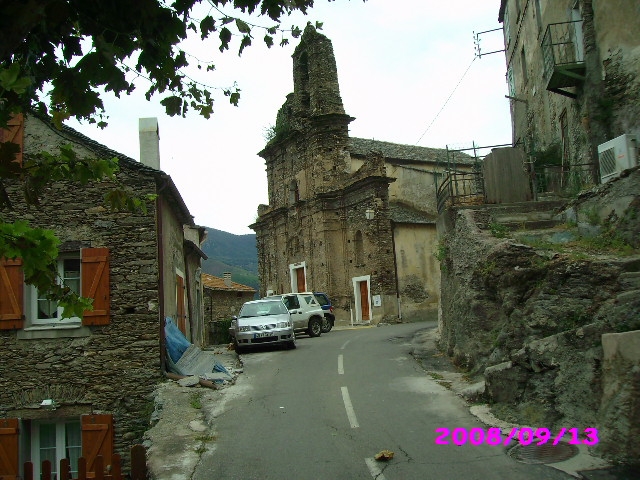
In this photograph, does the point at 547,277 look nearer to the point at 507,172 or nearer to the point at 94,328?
the point at 507,172

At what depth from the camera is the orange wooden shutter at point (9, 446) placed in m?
12.8

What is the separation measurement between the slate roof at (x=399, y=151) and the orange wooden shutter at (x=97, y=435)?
28068 mm

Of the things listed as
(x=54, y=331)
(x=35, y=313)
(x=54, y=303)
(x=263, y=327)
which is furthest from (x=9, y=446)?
(x=263, y=327)

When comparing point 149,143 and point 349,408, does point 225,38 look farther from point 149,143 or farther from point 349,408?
A: point 149,143

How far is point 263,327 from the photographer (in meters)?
18.8

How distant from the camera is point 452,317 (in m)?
14.4

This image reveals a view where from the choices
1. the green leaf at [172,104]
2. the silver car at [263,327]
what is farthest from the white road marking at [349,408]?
the silver car at [263,327]

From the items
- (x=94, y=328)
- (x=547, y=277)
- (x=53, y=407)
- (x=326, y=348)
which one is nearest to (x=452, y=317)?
(x=547, y=277)

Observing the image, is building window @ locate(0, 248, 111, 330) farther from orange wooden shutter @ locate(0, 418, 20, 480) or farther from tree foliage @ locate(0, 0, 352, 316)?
tree foliage @ locate(0, 0, 352, 316)

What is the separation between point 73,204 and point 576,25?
1412 centimetres

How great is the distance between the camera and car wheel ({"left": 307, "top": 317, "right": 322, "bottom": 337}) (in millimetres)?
24906

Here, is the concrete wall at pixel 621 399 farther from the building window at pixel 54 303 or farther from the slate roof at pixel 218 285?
the slate roof at pixel 218 285

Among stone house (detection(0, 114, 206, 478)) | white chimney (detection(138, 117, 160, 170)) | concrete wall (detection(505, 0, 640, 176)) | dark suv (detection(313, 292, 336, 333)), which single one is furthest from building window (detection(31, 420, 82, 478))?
concrete wall (detection(505, 0, 640, 176))

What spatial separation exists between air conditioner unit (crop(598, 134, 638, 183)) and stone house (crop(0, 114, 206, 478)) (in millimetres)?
10363
